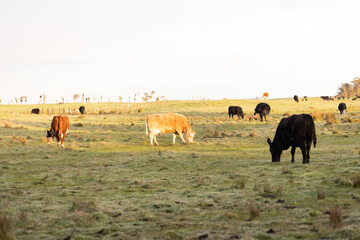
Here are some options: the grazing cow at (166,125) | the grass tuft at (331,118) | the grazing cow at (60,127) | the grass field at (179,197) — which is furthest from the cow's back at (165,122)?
the grass tuft at (331,118)

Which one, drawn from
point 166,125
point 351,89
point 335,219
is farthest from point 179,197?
point 351,89

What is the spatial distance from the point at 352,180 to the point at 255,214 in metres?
4.84

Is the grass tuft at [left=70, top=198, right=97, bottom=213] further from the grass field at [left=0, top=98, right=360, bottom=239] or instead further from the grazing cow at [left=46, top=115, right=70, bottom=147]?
the grazing cow at [left=46, top=115, right=70, bottom=147]

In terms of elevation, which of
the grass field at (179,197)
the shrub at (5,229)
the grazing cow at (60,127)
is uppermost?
the grazing cow at (60,127)

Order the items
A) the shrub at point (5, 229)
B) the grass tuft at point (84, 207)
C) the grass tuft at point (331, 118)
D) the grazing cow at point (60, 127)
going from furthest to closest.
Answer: the grass tuft at point (331, 118), the grazing cow at point (60, 127), the grass tuft at point (84, 207), the shrub at point (5, 229)

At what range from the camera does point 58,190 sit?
1352 cm

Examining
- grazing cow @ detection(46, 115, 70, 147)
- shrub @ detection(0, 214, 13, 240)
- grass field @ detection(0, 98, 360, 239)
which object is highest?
grazing cow @ detection(46, 115, 70, 147)

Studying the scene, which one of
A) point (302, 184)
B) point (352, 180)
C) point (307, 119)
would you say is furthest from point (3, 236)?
point (307, 119)

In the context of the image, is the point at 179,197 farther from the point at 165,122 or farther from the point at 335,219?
the point at 165,122

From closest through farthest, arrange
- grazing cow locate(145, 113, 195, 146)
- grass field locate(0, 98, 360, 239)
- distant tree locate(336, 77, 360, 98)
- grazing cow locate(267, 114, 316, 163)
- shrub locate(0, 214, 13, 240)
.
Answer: shrub locate(0, 214, 13, 240)
grass field locate(0, 98, 360, 239)
grazing cow locate(267, 114, 316, 163)
grazing cow locate(145, 113, 195, 146)
distant tree locate(336, 77, 360, 98)

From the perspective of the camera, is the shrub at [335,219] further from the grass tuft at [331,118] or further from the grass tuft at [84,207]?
the grass tuft at [331,118]

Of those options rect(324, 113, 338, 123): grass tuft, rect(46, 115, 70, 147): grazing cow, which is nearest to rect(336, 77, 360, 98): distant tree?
rect(324, 113, 338, 123): grass tuft

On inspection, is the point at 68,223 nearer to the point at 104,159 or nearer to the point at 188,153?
the point at 104,159

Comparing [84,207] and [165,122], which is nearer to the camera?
[84,207]
